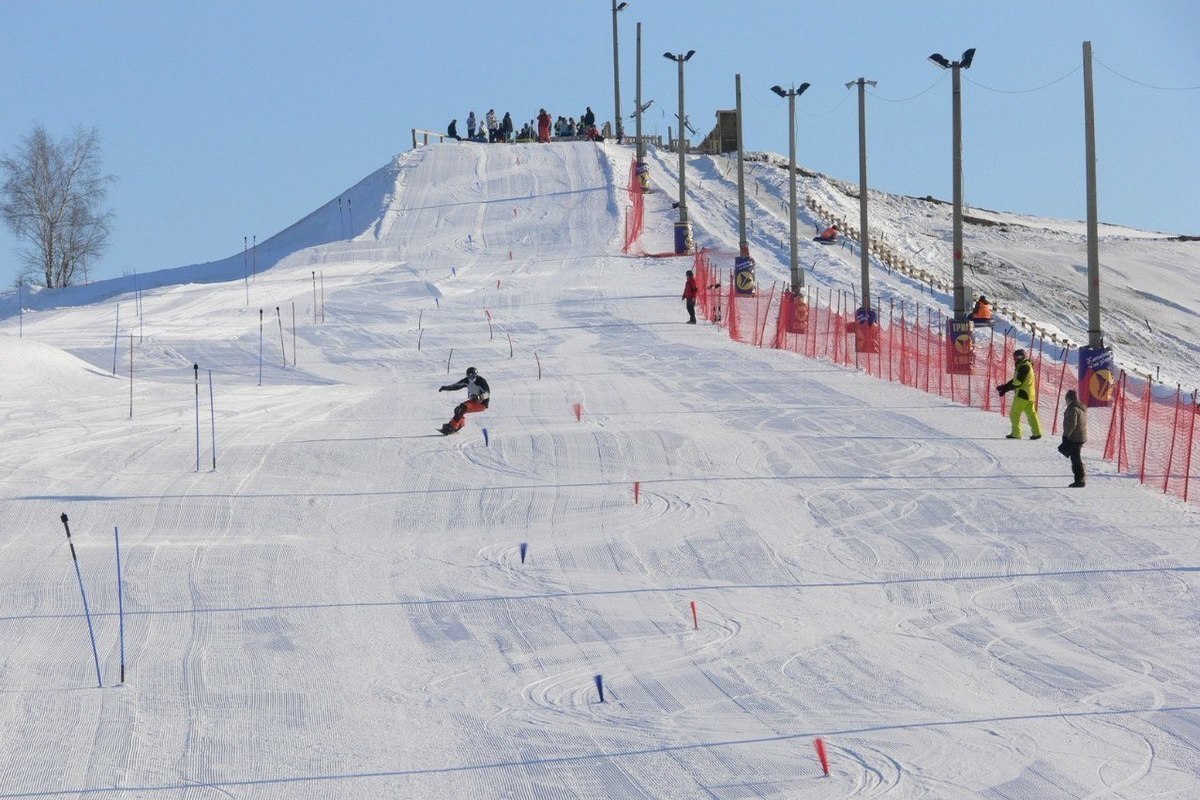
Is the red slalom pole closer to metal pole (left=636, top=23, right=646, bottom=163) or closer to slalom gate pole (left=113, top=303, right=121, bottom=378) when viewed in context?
slalom gate pole (left=113, top=303, right=121, bottom=378)

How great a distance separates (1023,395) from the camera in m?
21.8

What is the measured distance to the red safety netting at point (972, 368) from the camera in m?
20.6

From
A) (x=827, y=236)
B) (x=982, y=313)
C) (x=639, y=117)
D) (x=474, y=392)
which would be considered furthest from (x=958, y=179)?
(x=639, y=117)

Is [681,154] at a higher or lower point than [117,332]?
higher

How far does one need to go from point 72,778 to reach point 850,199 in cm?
5596

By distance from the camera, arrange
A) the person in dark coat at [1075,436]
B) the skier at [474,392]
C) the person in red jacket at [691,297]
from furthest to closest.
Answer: the person in red jacket at [691,297] < the skier at [474,392] < the person in dark coat at [1075,436]

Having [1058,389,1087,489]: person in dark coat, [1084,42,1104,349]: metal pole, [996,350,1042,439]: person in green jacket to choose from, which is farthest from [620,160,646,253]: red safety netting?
[1058,389,1087,489]: person in dark coat

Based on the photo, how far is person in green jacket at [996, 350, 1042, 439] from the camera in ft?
70.5

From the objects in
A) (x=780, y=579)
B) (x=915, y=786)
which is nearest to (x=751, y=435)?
(x=780, y=579)

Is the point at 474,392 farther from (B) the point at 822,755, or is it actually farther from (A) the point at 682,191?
→ (A) the point at 682,191

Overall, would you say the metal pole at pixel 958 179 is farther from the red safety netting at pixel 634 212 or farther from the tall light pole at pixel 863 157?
the red safety netting at pixel 634 212

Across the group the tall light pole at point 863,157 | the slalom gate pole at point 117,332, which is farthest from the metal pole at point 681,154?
the slalom gate pole at point 117,332

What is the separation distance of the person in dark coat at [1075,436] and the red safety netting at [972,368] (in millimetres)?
862

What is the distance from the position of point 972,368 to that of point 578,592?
46.2 ft
